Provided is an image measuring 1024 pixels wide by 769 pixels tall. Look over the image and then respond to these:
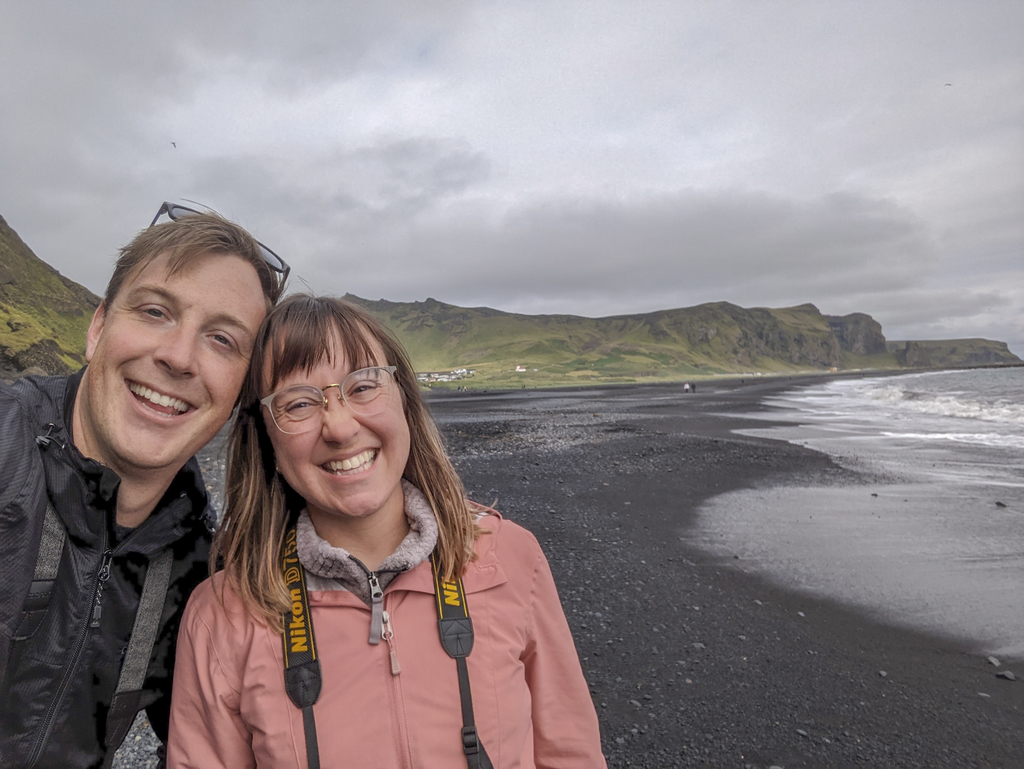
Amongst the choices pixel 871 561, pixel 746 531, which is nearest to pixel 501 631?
pixel 871 561

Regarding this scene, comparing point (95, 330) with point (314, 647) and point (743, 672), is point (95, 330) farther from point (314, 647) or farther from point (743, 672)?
point (743, 672)

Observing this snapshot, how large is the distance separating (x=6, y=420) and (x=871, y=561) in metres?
10.2

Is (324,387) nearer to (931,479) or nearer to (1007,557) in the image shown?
(1007,557)

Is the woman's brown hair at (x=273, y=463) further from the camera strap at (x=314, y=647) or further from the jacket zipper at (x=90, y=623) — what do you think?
the jacket zipper at (x=90, y=623)

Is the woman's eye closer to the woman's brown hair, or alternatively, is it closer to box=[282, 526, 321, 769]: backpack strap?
the woman's brown hair

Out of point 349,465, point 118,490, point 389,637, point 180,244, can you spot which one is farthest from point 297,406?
point 389,637

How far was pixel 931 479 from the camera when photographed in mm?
13797

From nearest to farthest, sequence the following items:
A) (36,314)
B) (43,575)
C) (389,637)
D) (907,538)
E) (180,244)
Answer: (43,575)
(389,637)
(180,244)
(907,538)
(36,314)

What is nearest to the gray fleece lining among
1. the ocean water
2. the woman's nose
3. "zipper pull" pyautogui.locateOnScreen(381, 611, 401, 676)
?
"zipper pull" pyautogui.locateOnScreen(381, 611, 401, 676)

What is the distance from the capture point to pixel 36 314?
40.5 meters

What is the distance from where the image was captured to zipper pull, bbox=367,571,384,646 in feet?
6.68

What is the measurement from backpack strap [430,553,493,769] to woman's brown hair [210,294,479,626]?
Answer: 0.06m

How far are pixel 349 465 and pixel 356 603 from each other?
55cm

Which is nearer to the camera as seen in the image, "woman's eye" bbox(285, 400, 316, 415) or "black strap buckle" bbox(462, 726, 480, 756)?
"black strap buckle" bbox(462, 726, 480, 756)
